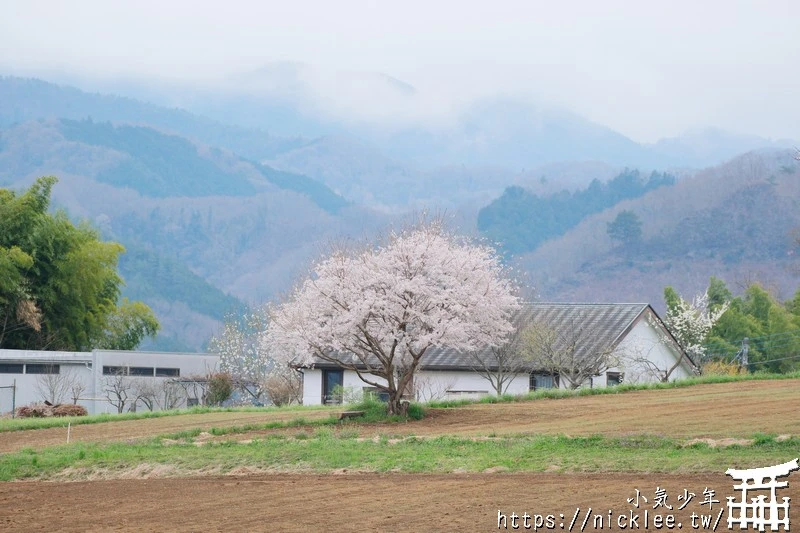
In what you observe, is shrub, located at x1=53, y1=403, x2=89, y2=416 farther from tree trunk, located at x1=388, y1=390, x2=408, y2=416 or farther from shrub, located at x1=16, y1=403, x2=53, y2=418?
tree trunk, located at x1=388, y1=390, x2=408, y2=416

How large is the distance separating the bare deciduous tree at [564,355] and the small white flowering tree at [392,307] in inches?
361

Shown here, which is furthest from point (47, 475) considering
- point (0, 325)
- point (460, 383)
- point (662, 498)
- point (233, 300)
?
point (233, 300)

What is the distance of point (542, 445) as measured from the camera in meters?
23.2

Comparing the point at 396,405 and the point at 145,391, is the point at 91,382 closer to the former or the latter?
the point at 145,391

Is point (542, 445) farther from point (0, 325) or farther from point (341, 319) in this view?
point (0, 325)

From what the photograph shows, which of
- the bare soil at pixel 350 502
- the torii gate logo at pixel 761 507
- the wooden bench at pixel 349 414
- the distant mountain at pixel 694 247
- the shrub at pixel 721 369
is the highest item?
the distant mountain at pixel 694 247

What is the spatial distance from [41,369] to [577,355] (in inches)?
1039

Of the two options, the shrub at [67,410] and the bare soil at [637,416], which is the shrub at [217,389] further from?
the bare soil at [637,416]

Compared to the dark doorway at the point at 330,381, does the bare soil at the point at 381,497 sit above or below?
below

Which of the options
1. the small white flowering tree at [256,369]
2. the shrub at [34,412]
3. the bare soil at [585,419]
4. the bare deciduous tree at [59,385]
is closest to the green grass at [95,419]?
the bare soil at [585,419]

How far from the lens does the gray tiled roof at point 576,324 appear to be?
4472cm

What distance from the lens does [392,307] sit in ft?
105

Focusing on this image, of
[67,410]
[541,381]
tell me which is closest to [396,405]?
[541,381]

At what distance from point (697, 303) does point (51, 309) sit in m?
34.5
